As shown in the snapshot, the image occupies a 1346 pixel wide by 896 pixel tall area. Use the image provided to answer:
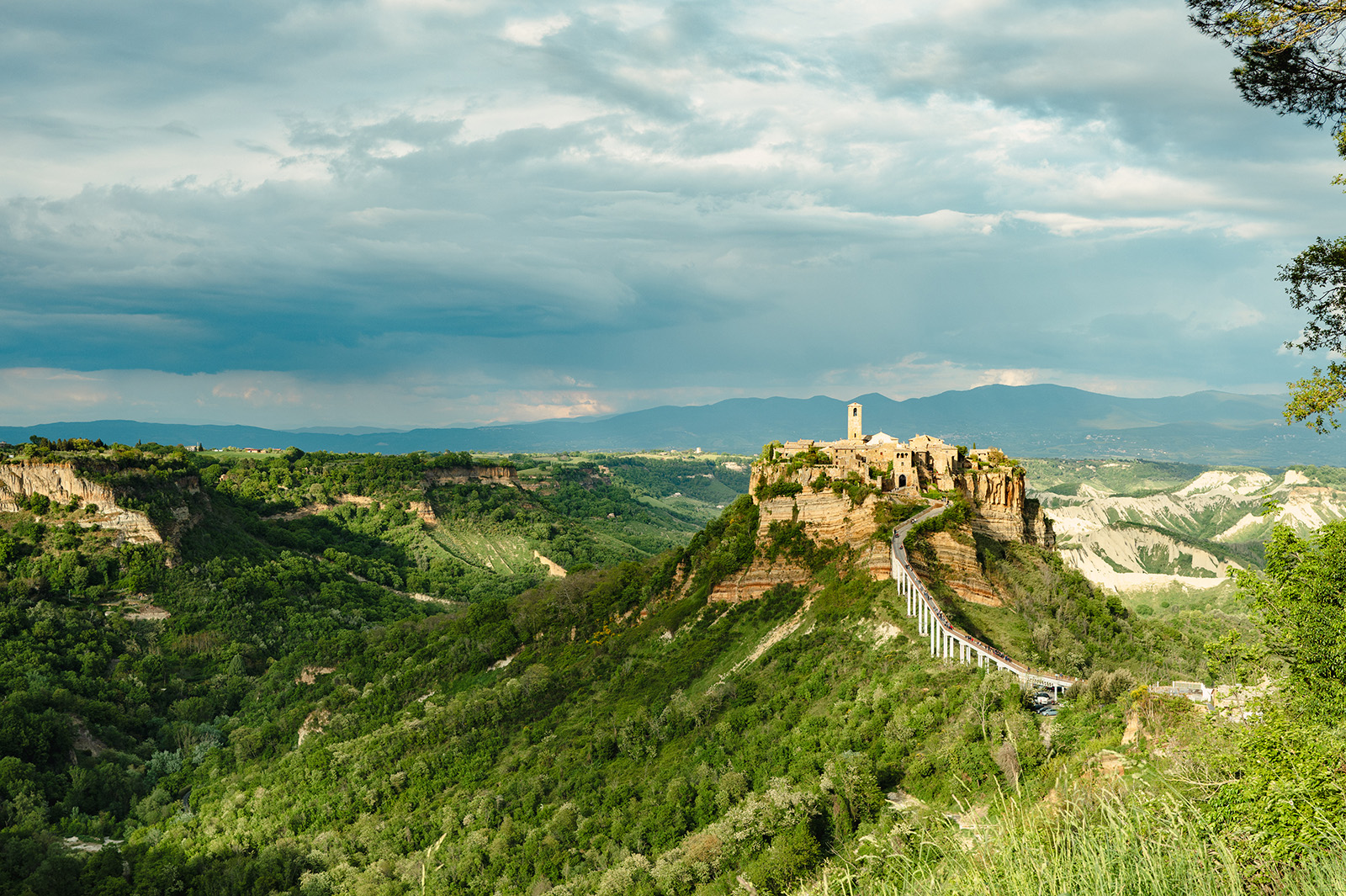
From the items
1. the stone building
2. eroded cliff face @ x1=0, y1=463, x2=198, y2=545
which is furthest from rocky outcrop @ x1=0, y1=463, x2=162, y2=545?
the stone building

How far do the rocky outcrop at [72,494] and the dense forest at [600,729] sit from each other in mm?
1320

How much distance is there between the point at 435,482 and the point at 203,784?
9773cm

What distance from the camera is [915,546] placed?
157 feet

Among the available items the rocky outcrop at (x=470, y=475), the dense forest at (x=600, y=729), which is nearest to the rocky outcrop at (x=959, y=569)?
the dense forest at (x=600, y=729)

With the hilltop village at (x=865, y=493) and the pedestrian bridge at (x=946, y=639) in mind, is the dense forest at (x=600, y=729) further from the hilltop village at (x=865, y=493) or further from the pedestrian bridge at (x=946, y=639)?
the hilltop village at (x=865, y=493)

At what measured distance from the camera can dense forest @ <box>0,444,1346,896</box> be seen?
18.3m

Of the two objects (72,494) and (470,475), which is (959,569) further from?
(470,475)

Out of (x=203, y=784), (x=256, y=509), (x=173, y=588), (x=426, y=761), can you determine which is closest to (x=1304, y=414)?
(x=426, y=761)

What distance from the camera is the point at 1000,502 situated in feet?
200

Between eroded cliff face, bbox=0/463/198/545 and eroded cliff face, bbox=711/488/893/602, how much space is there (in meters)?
71.0

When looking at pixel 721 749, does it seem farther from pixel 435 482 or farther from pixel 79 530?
pixel 435 482

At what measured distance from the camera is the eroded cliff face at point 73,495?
9238cm

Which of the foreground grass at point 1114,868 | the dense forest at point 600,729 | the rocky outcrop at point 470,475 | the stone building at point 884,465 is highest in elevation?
the stone building at point 884,465

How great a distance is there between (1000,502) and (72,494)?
9504 cm
